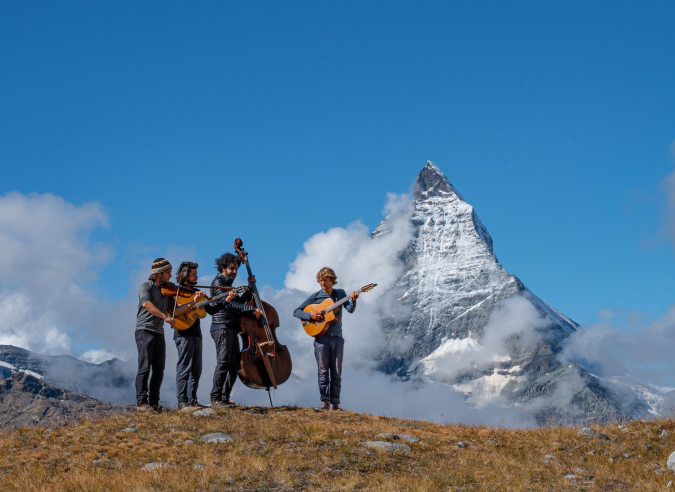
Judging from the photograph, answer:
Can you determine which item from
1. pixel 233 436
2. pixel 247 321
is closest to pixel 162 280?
pixel 247 321

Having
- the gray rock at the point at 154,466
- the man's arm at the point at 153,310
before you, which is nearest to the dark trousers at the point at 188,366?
the man's arm at the point at 153,310

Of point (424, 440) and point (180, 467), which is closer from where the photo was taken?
point (180, 467)

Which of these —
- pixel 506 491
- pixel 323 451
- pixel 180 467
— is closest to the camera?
pixel 506 491

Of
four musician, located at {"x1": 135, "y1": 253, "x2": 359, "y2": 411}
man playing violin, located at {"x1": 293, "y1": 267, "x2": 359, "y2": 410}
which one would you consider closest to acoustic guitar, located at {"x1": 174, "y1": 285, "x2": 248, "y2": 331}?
four musician, located at {"x1": 135, "y1": 253, "x2": 359, "y2": 411}

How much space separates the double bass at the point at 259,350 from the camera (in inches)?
536

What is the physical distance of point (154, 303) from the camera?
1351cm

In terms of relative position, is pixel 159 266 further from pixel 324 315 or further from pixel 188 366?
pixel 324 315

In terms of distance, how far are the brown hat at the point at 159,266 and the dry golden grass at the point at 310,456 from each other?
112 inches

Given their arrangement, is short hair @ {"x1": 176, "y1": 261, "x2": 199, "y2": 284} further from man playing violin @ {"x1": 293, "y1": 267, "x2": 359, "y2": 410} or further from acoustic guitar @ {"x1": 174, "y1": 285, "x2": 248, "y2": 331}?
man playing violin @ {"x1": 293, "y1": 267, "x2": 359, "y2": 410}

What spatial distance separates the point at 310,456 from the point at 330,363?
4.50 meters

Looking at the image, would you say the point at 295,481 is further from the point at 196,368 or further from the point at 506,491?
the point at 196,368

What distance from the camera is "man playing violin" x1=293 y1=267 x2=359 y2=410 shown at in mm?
14812

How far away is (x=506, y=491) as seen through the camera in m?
8.91

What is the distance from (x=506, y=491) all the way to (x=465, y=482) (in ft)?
2.09
